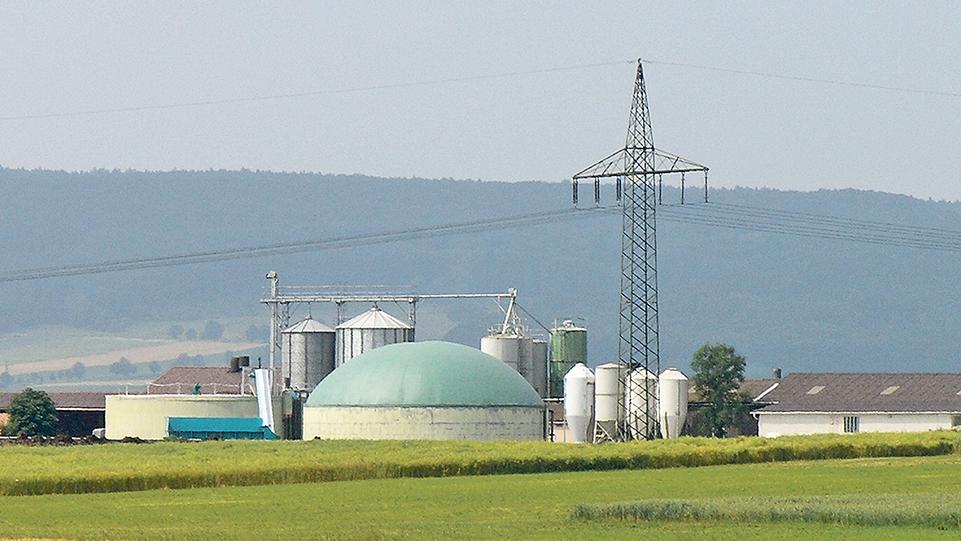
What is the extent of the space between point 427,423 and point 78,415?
56579 millimetres

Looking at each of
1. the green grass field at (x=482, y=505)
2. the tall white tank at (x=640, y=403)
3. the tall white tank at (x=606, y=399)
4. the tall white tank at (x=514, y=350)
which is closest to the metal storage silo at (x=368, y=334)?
the tall white tank at (x=514, y=350)

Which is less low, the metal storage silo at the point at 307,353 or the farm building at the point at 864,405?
the metal storage silo at the point at 307,353

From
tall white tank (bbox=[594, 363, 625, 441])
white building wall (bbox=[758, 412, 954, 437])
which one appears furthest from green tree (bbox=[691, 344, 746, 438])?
tall white tank (bbox=[594, 363, 625, 441])

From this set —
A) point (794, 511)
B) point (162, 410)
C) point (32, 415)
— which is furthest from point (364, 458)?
point (32, 415)

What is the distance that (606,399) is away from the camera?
110 meters

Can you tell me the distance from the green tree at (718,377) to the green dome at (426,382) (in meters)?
31.9

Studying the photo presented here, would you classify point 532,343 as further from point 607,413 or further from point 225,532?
point 225,532

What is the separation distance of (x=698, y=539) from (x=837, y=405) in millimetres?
85224

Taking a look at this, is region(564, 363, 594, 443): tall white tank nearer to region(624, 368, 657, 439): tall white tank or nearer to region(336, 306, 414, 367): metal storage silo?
region(624, 368, 657, 439): tall white tank

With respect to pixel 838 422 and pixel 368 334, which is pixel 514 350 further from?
pixel 838 422

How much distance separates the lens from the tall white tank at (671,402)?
363ft

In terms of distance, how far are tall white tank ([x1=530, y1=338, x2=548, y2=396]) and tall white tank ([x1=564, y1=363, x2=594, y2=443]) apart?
661cm

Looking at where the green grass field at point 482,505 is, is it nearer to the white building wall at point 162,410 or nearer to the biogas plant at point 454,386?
the biogas plant at point 454,386

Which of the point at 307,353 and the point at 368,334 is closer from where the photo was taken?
the point at 368,334
